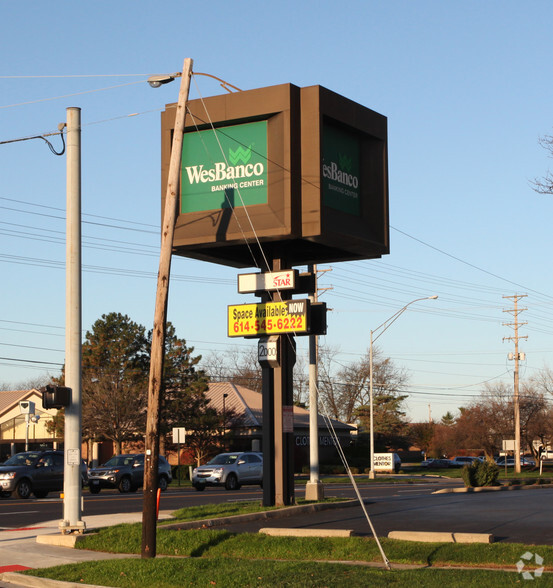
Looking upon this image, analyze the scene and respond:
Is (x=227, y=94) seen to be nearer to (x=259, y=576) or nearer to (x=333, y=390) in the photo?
(x=259, y=576)

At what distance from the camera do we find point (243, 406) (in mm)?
67062

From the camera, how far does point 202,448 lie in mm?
61562

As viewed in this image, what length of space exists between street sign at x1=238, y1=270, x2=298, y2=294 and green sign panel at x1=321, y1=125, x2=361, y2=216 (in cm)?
214

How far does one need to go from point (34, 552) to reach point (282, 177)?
10677mm

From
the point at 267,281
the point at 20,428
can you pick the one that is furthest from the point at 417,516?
the point at 20,428

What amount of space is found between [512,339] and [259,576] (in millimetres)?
62645

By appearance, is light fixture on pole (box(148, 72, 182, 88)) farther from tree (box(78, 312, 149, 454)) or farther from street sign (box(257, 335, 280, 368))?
tree (box(78, 312, 149, 454))

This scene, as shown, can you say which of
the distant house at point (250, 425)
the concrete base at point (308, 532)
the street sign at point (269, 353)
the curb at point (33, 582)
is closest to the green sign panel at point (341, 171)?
the street sign at point (269, 353)

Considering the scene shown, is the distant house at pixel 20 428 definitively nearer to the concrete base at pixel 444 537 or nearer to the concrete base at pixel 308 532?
the concrete base at pixel 308 532

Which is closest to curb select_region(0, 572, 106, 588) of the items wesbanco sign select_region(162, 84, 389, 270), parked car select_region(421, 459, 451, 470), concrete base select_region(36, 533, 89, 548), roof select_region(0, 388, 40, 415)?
concrete base select_region(36, 533, 89, 548)

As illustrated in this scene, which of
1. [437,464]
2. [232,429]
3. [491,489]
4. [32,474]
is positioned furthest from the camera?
[437,464]

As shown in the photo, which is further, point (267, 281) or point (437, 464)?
point (437, 464)

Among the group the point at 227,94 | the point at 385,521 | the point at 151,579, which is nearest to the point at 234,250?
the point at 227,94

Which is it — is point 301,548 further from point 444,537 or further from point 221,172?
point 221,172
